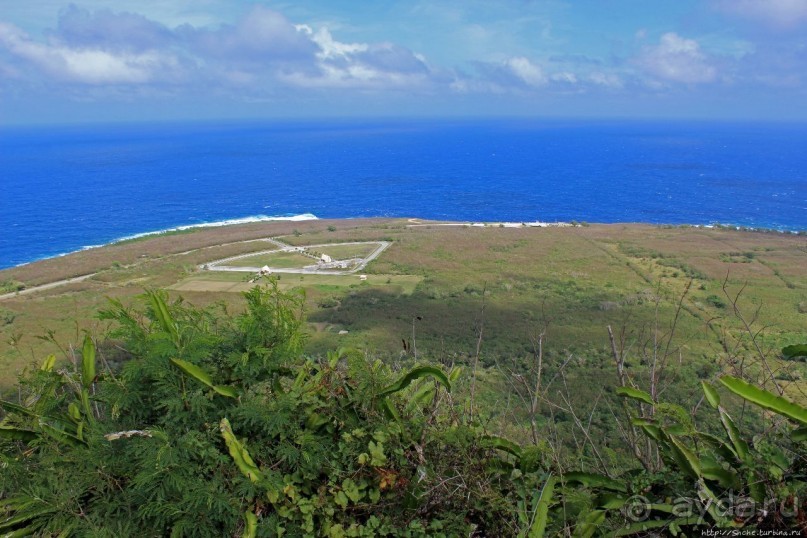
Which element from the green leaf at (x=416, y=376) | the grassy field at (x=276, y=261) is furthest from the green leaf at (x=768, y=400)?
the grassy field at (x=276, y=261)

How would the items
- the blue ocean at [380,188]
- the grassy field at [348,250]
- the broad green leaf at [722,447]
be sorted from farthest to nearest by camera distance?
the blue ocean at [380,188] → the grassy field at [348,250] → the broad green leaf at [722,447]

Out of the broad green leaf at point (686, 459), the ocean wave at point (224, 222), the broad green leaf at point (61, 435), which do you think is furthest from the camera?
the ocean wave at point (224, 222)

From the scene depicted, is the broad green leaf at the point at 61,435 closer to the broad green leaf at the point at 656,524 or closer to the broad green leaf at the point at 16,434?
the broad green leaf at the point at 16,434

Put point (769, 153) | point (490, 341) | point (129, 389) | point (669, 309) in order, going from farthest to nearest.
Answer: point (769, 153), point (669, 309), point (490, 341), point (129, 389)

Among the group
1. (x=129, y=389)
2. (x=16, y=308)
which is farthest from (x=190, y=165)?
(x=129, y=389)

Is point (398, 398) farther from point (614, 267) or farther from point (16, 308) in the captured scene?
point (614, 267)

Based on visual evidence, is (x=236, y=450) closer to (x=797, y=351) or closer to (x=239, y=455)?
(x=239, y=455)

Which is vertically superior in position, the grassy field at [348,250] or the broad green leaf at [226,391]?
the broad green leaf at [226,391]

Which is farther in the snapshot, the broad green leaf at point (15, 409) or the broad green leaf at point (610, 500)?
the broad green leaf at point (15, 409)
